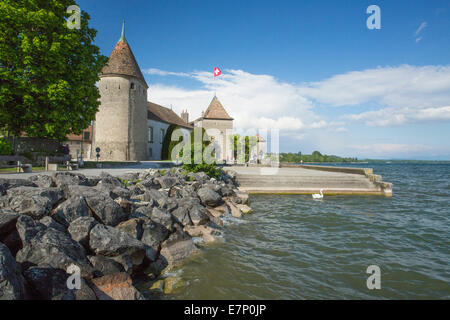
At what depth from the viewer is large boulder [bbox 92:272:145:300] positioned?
358 cm

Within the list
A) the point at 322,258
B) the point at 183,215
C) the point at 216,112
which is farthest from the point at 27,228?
the point at 216,112

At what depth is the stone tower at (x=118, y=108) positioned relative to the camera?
29625 mm

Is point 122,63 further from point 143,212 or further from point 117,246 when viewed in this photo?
point 117,246

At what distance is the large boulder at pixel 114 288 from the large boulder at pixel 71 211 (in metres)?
1.92

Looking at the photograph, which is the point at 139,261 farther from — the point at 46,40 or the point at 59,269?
the point at 46,40

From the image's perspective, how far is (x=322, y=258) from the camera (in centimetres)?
609

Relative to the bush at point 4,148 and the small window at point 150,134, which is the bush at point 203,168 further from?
the small window at point 150,134

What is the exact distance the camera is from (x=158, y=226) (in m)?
6.07

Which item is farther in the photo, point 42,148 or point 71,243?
point 42,148

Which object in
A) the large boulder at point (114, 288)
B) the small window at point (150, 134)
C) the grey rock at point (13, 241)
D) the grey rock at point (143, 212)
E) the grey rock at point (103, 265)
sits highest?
the small window at point (150, 134)

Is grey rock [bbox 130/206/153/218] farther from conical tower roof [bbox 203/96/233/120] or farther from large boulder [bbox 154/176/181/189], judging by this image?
conical tower roof [bbox 203/96/233/120]

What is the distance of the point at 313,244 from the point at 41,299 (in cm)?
664

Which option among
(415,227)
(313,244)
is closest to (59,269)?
(313,244)

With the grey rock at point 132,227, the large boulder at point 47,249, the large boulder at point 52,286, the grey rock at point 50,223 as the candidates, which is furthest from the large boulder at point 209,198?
the large boulder at point 52,286
